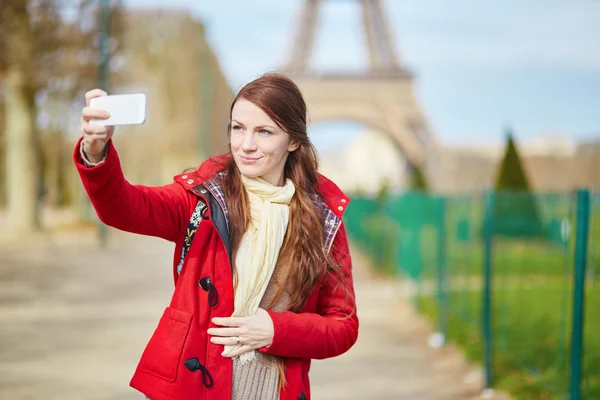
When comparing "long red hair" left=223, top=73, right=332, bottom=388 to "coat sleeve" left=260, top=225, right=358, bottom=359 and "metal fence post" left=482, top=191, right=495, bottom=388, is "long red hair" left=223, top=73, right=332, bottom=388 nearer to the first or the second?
"coat sleeve" left=260, top=225, right=358, bottom=359

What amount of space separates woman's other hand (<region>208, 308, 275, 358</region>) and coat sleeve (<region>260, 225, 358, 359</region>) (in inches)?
0.8

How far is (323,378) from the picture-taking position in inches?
212

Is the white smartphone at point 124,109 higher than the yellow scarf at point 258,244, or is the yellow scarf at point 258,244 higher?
the white smartphone at point 124,109

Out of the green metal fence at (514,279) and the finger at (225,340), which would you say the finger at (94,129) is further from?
the green metal fence at (514,279)

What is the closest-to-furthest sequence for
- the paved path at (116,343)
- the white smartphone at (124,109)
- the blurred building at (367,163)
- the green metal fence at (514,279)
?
1. the white smartphone at (124,109)
2. the green metal fence at (514,279)
3. the paved path at (116,343)
4. the blurred building at (367,163)

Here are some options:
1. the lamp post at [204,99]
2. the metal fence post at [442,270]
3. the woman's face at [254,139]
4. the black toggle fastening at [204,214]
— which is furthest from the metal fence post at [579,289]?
the lamp post at [204,99]

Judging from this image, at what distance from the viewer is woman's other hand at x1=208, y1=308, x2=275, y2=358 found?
6.26 ft

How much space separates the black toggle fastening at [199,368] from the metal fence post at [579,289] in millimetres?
2283

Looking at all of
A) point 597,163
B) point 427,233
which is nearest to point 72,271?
point 427,233

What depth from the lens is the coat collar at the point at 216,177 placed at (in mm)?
2016

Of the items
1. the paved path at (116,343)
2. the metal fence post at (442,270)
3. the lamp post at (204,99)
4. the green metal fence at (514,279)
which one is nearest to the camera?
the green metal fence at (514,279)

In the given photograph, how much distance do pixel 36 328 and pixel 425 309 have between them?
13.9 ft

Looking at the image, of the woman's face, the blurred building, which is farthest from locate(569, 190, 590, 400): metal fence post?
the blurred building

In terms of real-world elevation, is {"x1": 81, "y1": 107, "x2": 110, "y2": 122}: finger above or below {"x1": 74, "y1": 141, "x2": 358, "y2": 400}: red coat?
above
